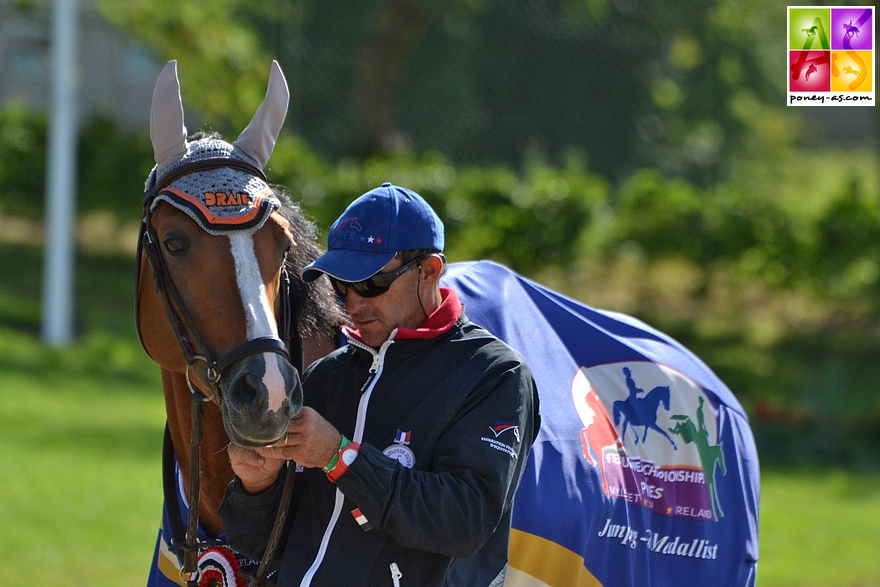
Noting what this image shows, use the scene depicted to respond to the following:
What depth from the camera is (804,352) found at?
9570 millimetres

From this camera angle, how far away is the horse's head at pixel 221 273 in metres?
1.89

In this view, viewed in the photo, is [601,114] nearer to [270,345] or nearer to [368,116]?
[368,116]

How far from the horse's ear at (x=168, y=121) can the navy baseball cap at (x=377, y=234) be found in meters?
0.47

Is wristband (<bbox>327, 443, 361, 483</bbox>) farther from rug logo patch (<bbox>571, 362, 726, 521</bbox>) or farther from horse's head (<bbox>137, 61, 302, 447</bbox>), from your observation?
rug logo patch (<bbox>571, 362, 726, 521</bbox>)

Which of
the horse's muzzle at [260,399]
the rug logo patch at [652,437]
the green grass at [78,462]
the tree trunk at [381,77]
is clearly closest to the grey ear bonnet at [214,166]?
the horse's muzzle at [260,399]

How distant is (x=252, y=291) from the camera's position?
203 centimetres

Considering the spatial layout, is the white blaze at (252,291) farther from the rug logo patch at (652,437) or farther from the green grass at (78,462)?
the green grass at (78,462)

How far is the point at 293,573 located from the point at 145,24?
9.33 meters

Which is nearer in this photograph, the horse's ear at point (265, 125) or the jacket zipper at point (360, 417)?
the jacket zipper at point (360, 417)

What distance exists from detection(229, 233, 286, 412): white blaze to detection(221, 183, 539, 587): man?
12 centimetres

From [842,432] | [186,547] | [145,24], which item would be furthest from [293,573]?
[145,24]

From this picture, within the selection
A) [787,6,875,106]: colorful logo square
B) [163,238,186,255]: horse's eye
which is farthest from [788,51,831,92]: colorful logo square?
[163,238,186,255]: horse's eye

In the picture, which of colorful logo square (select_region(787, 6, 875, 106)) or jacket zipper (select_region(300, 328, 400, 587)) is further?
colorful logo square (select_region(787, 6, 875, 106))

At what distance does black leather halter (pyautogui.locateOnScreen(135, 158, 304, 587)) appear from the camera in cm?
200
